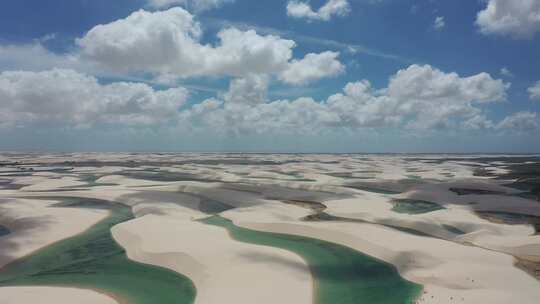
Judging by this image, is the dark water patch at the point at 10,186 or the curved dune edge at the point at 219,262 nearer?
the curved dune edge at the point at 219,262

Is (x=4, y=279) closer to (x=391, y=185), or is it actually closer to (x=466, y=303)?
(x=466, y=303)

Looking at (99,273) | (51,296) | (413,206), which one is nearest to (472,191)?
(413,206)

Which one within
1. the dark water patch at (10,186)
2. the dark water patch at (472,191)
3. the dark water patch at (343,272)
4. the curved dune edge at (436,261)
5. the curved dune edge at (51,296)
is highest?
the dark water patch at (10,186)

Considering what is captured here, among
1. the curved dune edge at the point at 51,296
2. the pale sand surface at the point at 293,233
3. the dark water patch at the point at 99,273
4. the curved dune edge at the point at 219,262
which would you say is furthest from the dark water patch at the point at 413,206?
the curved dune edge at the point at 51,296

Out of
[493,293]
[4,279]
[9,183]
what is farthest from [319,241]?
[9,183]

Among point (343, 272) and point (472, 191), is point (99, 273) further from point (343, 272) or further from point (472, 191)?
point (472, 191)

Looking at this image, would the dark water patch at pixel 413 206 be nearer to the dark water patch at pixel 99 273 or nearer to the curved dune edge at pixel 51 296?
the dark water patch at pixel 99 273
